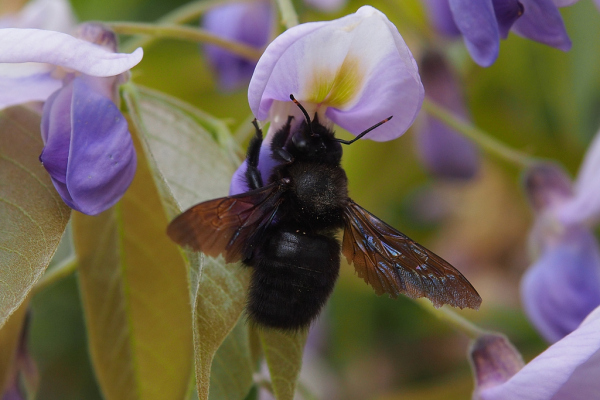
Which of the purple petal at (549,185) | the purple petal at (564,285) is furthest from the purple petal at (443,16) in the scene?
the purple petal at (564,285)

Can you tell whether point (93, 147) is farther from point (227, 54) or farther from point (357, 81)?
point (227, 54)

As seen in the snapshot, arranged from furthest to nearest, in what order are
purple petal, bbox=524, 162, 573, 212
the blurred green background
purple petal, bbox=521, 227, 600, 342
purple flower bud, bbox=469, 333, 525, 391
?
the blurred green background → purple petal, bbox=524, 162, 573, 212 → purple petal, bbox=521, 227, 600, 342 → purple flower bud, bbox=469, 333, 525, 391

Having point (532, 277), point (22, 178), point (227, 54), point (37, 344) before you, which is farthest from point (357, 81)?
point (37, 344)

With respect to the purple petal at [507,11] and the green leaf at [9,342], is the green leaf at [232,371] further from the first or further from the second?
the purple petal at [507,11]

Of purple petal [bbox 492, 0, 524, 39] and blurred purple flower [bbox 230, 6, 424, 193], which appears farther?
purple petal [bbox 492, 0, 524, 39]

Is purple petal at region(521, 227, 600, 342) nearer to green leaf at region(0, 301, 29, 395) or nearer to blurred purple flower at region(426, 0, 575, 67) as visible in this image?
blurred purple flower at region(426, 0, 575, 67)

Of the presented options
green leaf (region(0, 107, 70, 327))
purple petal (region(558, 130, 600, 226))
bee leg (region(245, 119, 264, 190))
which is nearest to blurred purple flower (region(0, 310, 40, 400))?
green leaf (region(0, 107, 70, 327))

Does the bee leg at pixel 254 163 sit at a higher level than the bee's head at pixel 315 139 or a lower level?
lower
